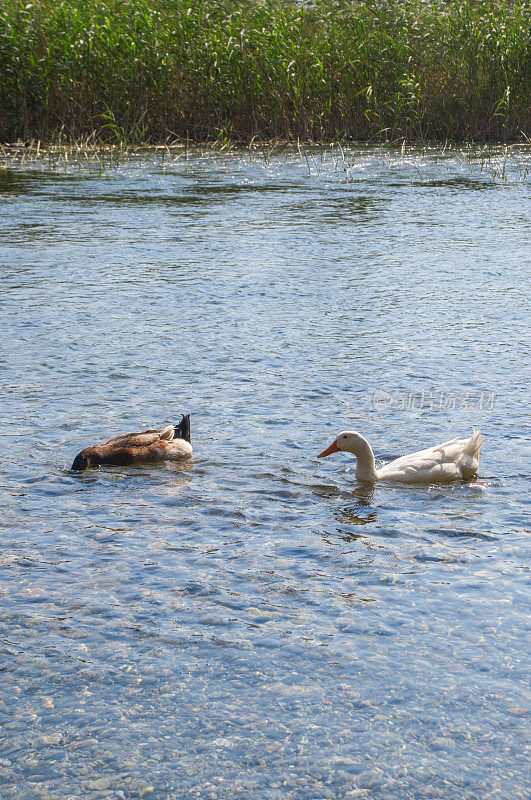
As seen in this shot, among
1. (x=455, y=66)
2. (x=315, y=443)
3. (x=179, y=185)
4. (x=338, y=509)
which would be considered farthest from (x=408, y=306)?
(x=455, y=66)

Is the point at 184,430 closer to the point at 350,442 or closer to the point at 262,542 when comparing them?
the point at 350,442

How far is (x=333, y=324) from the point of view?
11.4 m

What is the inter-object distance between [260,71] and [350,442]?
1861cm

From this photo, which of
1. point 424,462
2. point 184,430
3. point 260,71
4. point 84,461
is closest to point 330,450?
point 424,462

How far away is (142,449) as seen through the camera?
7371 millimetres

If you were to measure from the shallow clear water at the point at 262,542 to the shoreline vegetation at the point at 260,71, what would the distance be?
10502mm

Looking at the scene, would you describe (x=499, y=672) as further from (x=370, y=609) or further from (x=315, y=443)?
(x=315, y=443)

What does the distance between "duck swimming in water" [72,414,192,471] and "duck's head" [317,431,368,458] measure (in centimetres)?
108

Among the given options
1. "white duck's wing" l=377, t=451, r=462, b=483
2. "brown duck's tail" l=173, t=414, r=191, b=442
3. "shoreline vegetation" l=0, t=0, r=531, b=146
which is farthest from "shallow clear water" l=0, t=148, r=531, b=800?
"shoreline vegetation" l=0, t=0, r=531, b=146

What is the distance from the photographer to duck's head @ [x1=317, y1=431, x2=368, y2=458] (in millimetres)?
7137

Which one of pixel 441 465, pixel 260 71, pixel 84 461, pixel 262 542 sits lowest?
→ pixel 262 542

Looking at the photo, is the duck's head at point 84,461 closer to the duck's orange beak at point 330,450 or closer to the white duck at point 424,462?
the duck's orange beak at point 330,450

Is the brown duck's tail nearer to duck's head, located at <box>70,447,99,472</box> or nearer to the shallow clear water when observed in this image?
the shallow clear water

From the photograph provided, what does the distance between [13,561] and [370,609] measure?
2.06 meters
